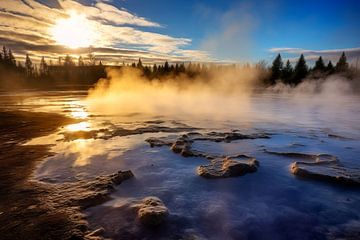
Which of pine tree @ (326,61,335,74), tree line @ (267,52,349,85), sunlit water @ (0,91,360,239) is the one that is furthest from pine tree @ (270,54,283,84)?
sunlit water @ (0,91,360,239)

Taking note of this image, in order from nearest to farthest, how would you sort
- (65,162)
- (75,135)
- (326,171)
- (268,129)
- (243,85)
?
(326,171), (65,162), (75,135), (268,129), (243,85)

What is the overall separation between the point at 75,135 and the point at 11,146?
6.22 ft

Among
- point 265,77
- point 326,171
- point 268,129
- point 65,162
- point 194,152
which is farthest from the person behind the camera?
point 265,77

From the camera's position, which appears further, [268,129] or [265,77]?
[265,77]

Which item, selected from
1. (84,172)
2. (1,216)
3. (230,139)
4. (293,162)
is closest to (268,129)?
(230,139)

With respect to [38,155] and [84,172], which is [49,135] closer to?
[38,155]

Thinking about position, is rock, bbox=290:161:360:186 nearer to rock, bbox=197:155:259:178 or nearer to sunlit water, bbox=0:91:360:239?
sunlit water, bbox=0:91:360:239

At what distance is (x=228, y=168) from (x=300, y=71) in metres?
47.3

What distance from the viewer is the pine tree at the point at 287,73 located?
4700 cm

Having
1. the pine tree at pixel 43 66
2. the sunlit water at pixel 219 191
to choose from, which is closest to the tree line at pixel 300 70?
the sunlit water at pixel 219 191

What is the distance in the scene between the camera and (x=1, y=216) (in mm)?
3576

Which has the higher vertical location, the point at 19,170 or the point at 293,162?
the point at 293,162

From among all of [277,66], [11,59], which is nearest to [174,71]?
[277,66]

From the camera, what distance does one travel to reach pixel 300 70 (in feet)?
153
